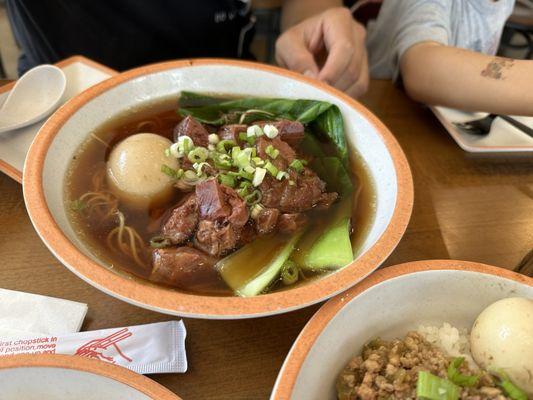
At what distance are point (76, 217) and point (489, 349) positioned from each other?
1128 millimetres

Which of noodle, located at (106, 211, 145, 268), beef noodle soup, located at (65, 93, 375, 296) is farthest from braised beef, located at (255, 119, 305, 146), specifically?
noodle, located at (106, 211, 145, 268)

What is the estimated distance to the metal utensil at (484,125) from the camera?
6.01ft

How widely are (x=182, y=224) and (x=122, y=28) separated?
4.51 feet

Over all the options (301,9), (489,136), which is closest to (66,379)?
(489,136)

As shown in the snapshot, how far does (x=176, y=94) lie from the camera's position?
170 centimetres

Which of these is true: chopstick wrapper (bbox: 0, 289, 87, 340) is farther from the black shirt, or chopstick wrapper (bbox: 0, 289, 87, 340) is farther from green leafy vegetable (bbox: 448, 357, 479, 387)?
the black shirt

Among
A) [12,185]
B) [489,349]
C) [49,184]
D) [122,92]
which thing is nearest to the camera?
[489,349]

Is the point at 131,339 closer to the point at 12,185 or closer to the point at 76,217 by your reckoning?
the point at 76,217

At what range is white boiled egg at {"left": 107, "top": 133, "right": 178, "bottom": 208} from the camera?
54.8 inches

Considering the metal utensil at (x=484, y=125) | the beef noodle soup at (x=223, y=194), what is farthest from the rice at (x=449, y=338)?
the metal utensil at (x=484, y=125)

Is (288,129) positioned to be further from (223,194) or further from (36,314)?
(36,314)

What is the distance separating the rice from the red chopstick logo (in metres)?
0.70

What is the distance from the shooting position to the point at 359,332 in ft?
3.22

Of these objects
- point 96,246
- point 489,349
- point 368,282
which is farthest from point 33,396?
point 489,349
